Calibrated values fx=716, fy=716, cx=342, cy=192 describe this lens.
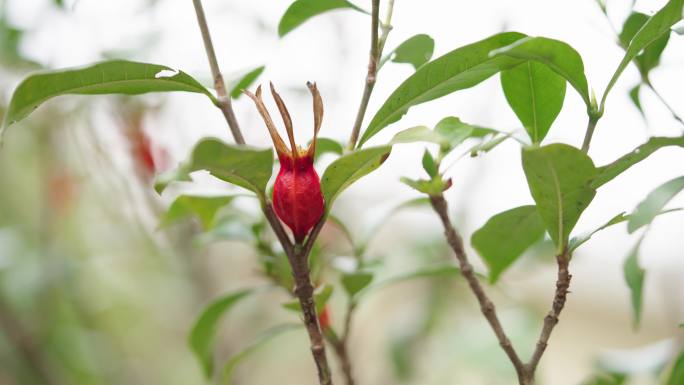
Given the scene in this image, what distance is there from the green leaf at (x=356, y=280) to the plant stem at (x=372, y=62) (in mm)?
229

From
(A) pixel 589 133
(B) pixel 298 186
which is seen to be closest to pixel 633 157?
(A) pixel 589 133

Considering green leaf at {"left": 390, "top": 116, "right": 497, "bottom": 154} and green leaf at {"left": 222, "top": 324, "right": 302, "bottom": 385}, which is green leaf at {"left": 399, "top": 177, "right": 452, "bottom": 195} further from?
green leaf at {"left": 222, "top": 324, "right": 302, "bottom": 385}

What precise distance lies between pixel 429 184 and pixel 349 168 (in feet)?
0.35

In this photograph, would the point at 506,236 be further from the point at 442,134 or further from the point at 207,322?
the point at 207,322

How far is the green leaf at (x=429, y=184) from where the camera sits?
563 mm

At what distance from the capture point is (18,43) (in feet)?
3.77

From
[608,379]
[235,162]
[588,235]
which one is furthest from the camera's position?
[608,379]

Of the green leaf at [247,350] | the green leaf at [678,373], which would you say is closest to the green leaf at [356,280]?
the green leaf at [247,350]

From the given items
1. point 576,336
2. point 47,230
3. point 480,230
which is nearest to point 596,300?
point 576,336

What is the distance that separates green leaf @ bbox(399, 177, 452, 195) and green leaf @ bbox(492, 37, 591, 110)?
0.40 feet

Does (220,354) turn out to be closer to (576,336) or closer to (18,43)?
(18,43)

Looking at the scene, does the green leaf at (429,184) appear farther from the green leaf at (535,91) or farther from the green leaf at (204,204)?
the green leaf at (204,204)

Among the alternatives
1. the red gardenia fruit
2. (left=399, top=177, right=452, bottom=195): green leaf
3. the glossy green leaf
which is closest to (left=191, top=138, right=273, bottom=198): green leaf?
the red gardenia fruit

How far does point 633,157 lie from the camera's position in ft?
1.69
